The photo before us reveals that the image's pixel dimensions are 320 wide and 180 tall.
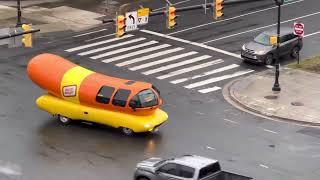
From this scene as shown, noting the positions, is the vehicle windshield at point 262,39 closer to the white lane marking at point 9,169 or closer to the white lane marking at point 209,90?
the white lane marking at point 209,90

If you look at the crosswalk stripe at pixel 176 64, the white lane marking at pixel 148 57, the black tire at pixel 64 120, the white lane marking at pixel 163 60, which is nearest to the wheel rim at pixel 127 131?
the black tire at pixel 64 120

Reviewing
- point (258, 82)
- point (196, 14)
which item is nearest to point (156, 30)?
point (196, 14)

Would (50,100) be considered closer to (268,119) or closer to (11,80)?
(11,80)

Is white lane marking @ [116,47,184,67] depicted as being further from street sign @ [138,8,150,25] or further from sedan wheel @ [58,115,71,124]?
sedan wheel @ [58,115,71,124]

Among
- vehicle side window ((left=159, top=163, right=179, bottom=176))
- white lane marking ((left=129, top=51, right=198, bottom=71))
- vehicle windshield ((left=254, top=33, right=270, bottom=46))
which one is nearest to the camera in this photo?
vehicle side window ((left=159, top=163, right=179, bottom=176))

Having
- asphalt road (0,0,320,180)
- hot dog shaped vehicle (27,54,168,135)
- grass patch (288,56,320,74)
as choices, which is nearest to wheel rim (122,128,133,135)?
hot dog shaped vehicle (27,54,168,135)

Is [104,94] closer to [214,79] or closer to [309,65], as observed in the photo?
[214,79]

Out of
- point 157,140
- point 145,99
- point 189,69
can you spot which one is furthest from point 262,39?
point 157,140
